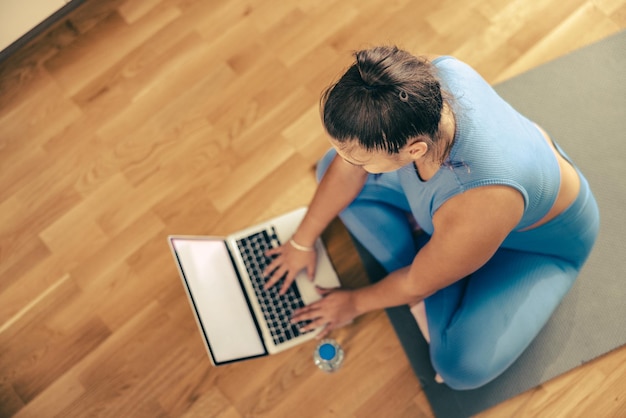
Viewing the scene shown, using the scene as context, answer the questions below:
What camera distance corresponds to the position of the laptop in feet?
4.05

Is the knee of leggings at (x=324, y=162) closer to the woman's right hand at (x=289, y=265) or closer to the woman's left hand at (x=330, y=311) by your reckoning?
the woman's right hand at (x=289, y=265)

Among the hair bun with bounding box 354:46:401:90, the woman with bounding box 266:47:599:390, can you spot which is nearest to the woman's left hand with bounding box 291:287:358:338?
the woman with bounding box 266:47:599:390

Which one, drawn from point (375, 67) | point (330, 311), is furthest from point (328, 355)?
point (375, 67)

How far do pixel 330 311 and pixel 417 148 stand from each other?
0.60 metres

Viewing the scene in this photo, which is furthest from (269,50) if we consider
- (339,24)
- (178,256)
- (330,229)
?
(178,256)

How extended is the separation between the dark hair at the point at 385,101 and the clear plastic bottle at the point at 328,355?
0.70 meters

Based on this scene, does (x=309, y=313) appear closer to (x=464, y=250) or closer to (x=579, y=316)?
(x=464, y=250)

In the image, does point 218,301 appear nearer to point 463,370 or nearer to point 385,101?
point 463,370

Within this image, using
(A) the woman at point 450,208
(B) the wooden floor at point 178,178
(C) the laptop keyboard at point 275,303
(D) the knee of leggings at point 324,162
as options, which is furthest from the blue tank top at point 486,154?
(B) the wooden floor at point 178,178

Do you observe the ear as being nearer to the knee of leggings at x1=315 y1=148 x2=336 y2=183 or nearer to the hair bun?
the hair bun

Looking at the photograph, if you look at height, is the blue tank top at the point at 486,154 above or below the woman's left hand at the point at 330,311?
above

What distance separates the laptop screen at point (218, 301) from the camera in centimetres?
122

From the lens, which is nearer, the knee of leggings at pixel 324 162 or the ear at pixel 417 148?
the ear at pixel 417 148

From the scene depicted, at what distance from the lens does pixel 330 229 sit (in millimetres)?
1472
